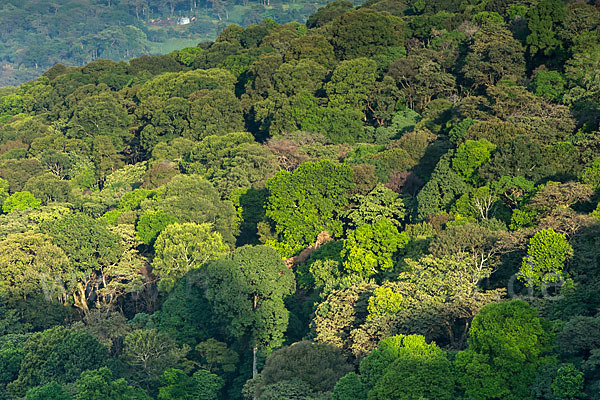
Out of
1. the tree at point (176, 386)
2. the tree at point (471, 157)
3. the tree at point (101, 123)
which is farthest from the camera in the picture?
the tree at point (101, 123)

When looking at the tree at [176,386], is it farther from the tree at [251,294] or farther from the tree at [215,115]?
the tree at [215,115]

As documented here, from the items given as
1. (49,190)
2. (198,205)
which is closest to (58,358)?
(198,205)

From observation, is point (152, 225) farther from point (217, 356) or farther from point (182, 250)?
point (217, 356)

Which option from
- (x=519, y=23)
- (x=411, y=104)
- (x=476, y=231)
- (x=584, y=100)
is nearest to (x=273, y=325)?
(x=476, y=231)

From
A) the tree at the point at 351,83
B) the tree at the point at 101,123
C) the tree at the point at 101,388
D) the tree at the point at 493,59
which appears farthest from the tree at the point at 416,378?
the tree at the point at 101,123

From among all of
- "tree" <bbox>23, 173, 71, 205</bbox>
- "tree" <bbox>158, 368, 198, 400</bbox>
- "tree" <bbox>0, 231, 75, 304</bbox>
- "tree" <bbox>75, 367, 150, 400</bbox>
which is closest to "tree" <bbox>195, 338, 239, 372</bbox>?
"tree" <bbox>158, 368, 198, 400</bbox>

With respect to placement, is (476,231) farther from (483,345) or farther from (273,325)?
(273,325)

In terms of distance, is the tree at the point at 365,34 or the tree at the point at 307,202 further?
the tree at the point at 365,34
